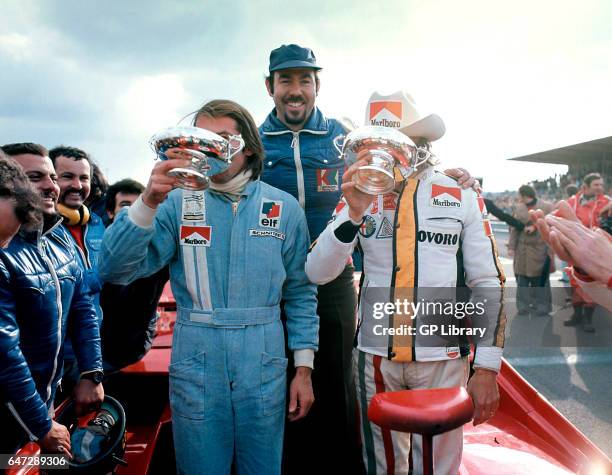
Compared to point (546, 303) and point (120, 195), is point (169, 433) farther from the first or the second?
point (546, 303)

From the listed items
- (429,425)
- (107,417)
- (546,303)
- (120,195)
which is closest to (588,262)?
(429,425)

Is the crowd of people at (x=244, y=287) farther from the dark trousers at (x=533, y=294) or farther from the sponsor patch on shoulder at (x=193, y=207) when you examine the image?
the dark trousers at (x=533, y=294)

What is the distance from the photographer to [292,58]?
7.08 feet

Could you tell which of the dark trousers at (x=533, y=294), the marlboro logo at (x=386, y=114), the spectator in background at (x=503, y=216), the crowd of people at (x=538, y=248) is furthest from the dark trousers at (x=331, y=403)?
the dark trousers at (x=533, y=294)

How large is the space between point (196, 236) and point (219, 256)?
0.11 metres

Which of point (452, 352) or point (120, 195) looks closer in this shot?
point (452, 352)

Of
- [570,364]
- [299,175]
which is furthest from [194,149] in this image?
[570,364]

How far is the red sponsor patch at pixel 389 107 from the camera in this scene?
1.81 meters

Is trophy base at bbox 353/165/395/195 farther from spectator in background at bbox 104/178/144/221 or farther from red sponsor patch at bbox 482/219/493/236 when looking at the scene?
spectator in background at bbox 104/178/144/221

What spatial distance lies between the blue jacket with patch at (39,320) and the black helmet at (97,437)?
0.42 feet

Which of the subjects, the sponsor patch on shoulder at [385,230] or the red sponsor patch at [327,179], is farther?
the red sponsor patch at [327,179]

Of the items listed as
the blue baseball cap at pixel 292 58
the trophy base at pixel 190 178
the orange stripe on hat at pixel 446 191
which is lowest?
the orange stripe on hat at pixel 446 191

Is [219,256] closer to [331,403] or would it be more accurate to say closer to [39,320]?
[39,320]

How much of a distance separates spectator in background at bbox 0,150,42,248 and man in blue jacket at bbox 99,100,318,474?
33 centimetres
